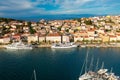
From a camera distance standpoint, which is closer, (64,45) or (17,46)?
(17,46)

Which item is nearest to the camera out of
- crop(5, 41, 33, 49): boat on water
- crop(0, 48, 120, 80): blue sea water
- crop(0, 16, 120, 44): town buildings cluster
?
crop(0, 48, 120, 80): blue sea water

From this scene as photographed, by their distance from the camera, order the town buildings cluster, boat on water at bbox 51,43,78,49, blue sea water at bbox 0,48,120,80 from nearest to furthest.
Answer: blue sea water at bbox 0,48,120,80, boat on water at bbox 51,43,78,49, the town buildings cluster

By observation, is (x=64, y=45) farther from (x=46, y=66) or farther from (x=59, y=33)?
(x=46, y=66)

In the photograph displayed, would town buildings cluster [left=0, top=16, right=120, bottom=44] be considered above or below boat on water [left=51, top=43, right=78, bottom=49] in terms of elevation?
above

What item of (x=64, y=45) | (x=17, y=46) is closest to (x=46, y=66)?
(x=17, y=46)

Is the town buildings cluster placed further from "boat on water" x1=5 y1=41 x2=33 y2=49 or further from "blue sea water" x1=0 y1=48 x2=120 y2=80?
"blue sea water" x1=0 y1=48 x2=120 y2=80

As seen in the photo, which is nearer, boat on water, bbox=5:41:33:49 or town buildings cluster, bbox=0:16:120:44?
boat on water, bbox=5:41:33:49

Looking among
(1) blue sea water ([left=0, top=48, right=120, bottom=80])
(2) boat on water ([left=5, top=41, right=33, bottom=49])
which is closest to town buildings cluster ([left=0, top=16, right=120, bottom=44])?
(2) boat on water ([left=5, top=41, right=33, bottom=49])

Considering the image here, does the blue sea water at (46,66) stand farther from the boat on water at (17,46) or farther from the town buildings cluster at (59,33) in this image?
the town buildings cluster at (59,33)

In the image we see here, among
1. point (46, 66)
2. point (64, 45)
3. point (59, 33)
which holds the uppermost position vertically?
point (59, 33)
